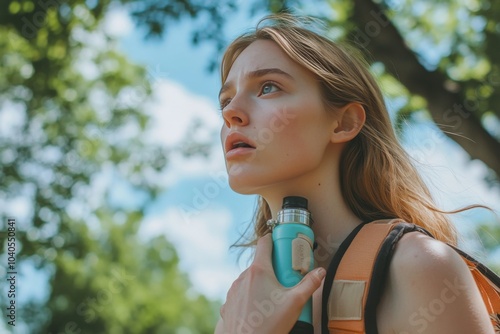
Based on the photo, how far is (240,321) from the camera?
2289 millimetres

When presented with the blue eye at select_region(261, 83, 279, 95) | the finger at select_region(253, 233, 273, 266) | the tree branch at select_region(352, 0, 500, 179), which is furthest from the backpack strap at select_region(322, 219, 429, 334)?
the tree branch at select_region(352, 0, 500, 179)

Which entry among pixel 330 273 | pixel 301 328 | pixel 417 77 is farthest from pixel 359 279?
pixel 417 77

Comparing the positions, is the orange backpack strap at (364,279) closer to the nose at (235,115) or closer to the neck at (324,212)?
the neck at (324,212)

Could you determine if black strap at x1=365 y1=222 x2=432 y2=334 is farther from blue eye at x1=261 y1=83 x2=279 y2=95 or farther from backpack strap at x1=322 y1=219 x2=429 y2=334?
blue eye at x1=261 y1=83 x2=279 y2=95

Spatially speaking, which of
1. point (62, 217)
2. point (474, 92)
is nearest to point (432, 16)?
point (474, 92)

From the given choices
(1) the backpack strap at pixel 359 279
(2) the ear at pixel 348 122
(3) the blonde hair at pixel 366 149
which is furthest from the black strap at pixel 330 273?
(2) the ear at pixel 348 122

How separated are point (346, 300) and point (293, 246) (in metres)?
0.26

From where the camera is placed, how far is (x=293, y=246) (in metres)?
2.35

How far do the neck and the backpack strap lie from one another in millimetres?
223

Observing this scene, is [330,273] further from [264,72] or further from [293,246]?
[264,72]

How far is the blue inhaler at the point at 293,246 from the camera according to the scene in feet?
7.64

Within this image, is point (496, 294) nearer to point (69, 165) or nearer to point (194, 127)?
point (194, 127)

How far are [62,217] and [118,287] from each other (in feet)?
45.5

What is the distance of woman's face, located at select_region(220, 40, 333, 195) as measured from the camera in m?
2.58
